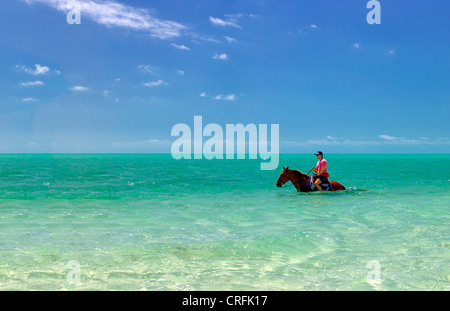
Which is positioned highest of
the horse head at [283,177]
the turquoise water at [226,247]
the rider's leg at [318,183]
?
the horse head at [283,177]

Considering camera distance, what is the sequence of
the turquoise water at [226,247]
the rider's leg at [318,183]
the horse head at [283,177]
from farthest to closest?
the rider's leg at [318,183] < the horse head at [283,177] < the turquoise water at [226,247]

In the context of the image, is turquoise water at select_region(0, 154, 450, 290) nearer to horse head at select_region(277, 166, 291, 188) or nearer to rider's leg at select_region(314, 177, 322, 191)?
horse head at select_region(277, 166, 291, 188)

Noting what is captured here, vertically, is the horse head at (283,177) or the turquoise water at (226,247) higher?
the horse head at (283,177)

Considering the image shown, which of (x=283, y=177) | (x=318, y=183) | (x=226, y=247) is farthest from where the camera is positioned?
(x=318, y=183)

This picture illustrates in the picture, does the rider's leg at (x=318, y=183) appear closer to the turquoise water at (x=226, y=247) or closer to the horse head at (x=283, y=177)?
the horse head at (x=283, y=177)

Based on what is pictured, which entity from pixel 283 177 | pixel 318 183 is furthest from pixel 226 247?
pixel 318 183

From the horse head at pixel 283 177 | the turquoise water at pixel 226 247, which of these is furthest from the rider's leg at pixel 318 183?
the turquoise water at pixel 226 247

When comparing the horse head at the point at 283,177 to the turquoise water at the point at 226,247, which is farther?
the horse head at the point at 283,177

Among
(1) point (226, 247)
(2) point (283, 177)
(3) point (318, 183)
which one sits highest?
(2) point (283, 177)

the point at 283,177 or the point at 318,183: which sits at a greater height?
the point at 283,177

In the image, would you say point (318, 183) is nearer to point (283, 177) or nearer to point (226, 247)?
point (283, 177)
